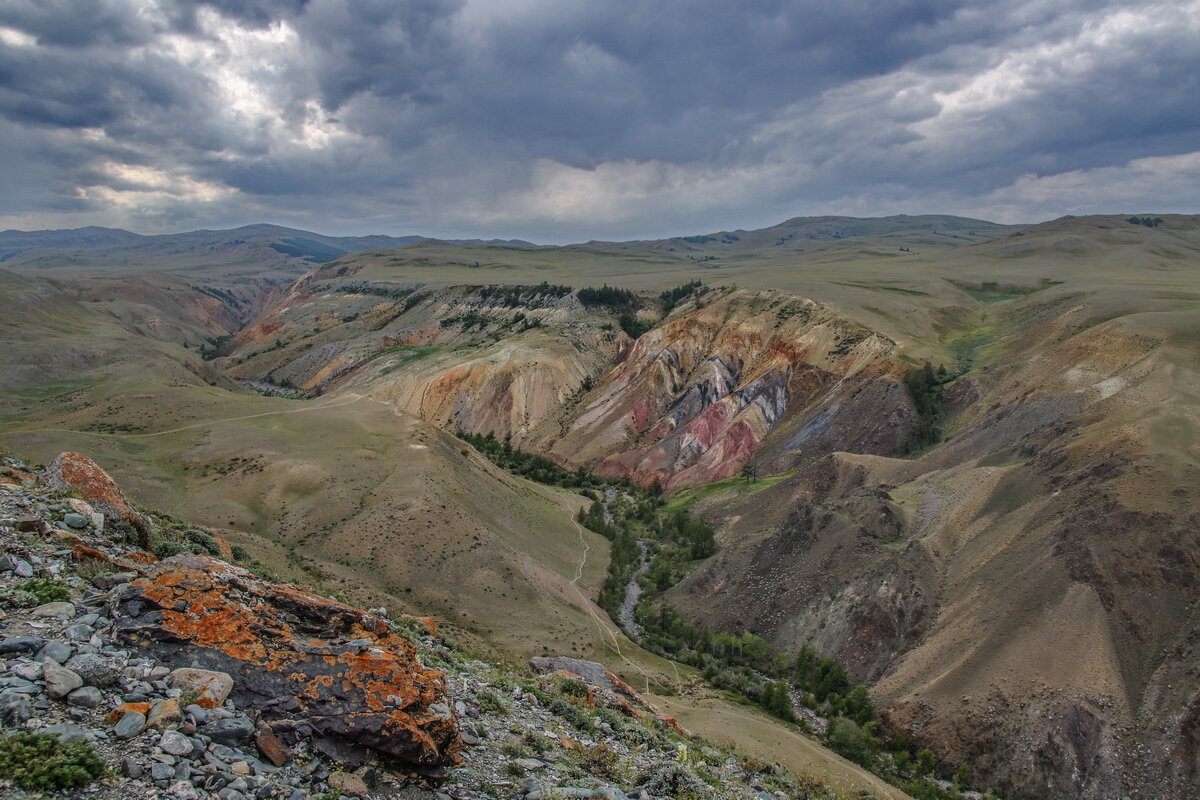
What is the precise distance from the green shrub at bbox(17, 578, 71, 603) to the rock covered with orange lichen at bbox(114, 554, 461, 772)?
889 mm

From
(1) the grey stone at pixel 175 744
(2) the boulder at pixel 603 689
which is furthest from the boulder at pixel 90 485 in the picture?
(2) the boulder at pixel 603 689

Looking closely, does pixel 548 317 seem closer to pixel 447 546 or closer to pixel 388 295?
pixel 388 295

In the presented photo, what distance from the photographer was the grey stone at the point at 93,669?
7898mm

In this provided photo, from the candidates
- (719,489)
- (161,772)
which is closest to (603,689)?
(161,772)

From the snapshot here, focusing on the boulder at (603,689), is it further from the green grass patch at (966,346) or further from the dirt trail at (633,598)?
the green grass patch at (966,346)

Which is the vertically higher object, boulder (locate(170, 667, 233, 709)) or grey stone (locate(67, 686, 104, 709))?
grey stone (locate(67, 686, 104, 709))

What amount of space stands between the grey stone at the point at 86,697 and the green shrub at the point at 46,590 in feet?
8.51

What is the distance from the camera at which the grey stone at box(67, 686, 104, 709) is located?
7500 mm

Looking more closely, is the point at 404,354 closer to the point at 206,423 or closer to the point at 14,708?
the point at 206,423

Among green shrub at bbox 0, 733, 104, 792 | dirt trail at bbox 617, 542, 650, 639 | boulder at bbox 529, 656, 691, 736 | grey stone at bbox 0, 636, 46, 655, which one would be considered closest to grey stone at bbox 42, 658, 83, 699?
grey stone at bbox 0, 636, 46, 655

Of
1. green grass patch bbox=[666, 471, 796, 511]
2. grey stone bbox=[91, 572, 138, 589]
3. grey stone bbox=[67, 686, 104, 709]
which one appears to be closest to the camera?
grey stone bbox=[67, 686, 104, 709]

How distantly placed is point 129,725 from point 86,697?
2.38ft

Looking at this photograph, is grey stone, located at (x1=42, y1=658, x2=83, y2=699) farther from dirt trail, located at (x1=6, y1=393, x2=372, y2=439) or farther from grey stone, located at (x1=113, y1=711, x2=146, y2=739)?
dirt trail, located at (x1=6, y1=393, x2=372, y2=439)

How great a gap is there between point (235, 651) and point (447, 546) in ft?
124
